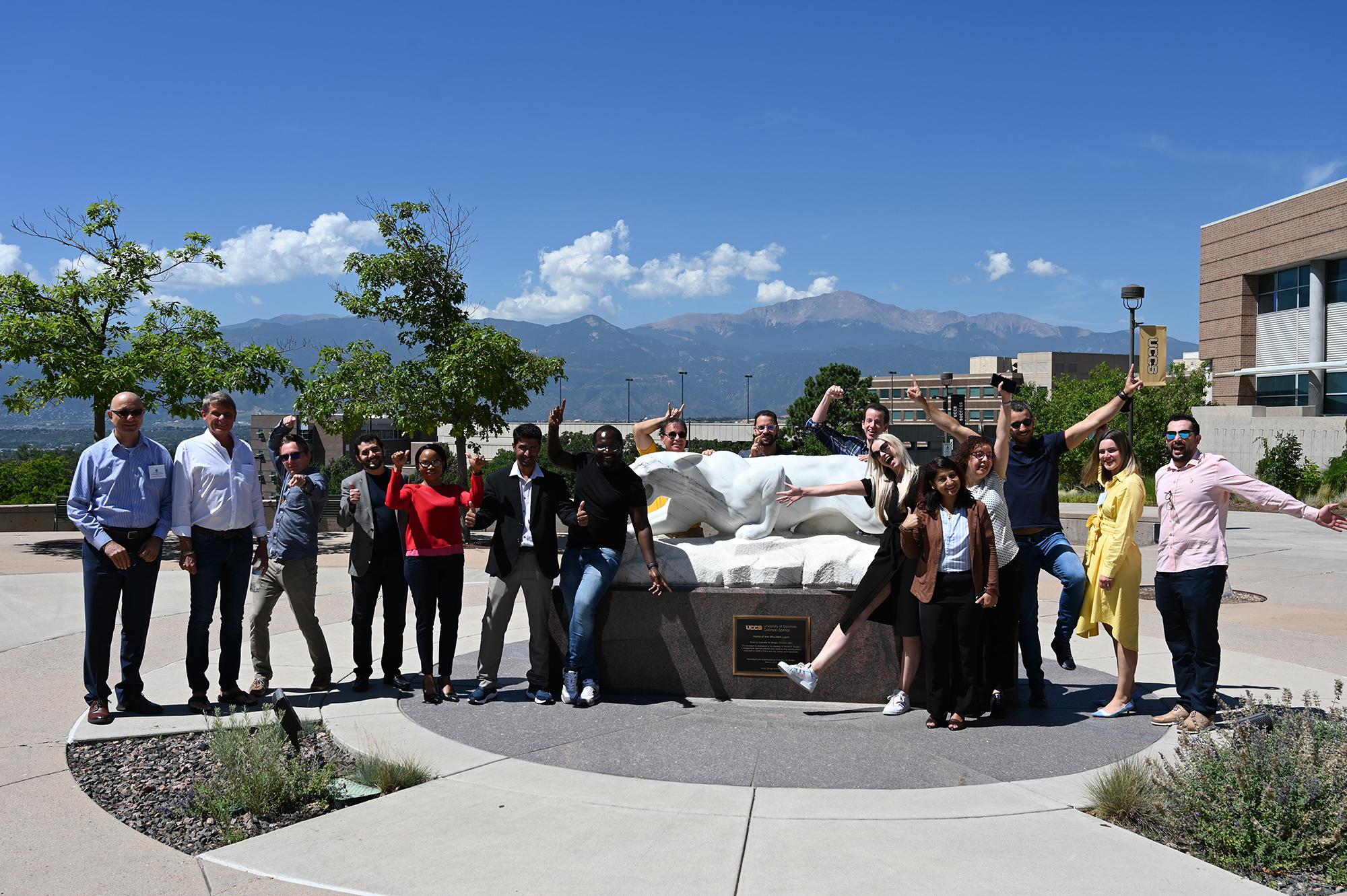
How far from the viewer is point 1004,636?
6.34 m

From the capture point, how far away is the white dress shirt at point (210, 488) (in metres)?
6.23

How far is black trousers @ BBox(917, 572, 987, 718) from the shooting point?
6.03m

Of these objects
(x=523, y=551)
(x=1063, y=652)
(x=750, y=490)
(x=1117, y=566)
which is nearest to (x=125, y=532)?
(x=523, y=551)

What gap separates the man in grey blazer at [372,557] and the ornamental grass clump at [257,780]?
1635mm

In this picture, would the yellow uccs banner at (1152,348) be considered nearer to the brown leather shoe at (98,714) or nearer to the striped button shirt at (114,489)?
the striped button shirt at (114,489)

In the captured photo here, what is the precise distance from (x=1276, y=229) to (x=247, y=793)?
1803 inches

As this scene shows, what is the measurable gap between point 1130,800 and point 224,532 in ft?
17.4

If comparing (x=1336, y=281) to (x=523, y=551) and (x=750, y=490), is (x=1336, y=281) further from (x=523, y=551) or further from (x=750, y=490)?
(x=523, y=551)

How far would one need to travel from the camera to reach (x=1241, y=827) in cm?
424

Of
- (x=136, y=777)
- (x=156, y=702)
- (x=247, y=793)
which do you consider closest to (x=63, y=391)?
(x=156, y=702)

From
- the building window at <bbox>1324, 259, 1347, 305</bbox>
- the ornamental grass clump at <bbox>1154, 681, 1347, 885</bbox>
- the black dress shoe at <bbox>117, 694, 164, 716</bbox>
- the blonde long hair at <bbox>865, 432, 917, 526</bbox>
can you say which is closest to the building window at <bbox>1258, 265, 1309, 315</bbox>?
the building window at <bbox>1324, 259, 1347, 305</bbox>

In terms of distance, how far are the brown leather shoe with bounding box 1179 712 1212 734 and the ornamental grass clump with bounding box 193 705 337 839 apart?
469 cm

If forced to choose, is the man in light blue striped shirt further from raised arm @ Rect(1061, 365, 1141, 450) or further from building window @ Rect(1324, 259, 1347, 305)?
building window @ Rect(1324, 259, 1347, 305)

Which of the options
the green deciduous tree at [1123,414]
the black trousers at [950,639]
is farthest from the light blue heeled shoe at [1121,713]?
the green deciduous tree at [1123,414]
